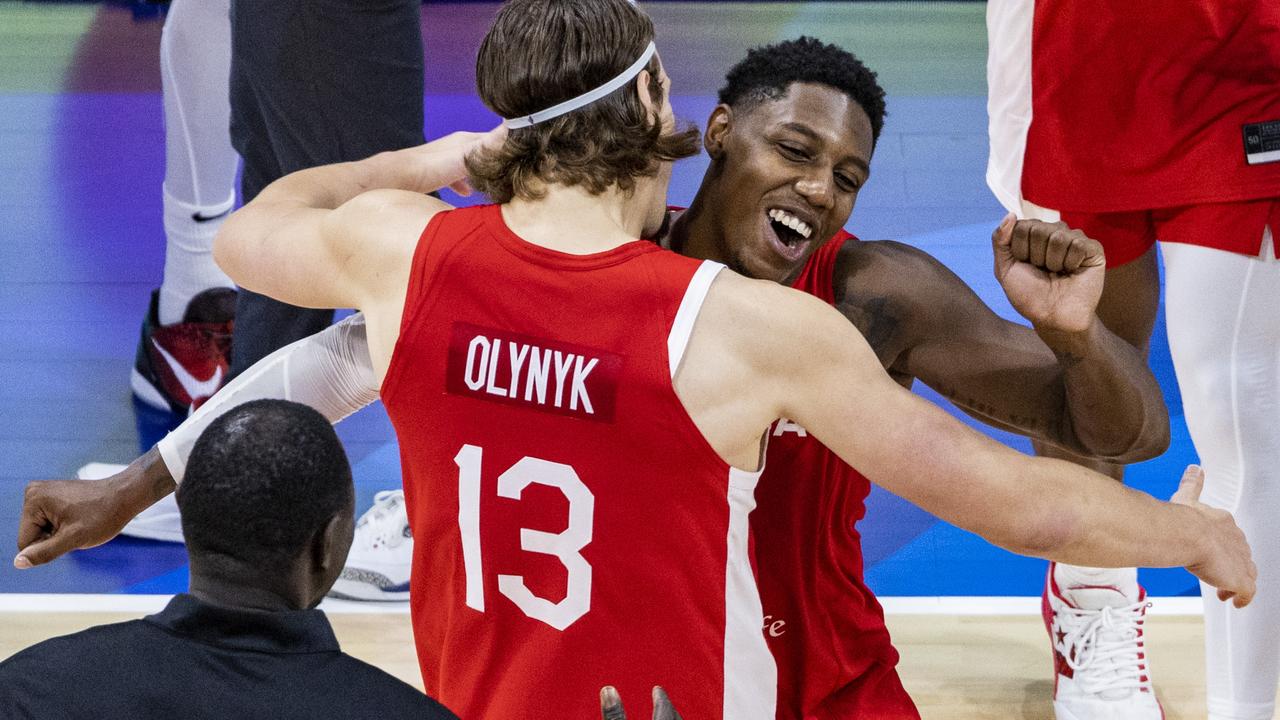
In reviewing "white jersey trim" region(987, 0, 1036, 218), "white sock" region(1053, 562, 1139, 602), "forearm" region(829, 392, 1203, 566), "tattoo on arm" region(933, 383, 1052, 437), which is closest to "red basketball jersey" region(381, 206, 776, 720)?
"forearm" region(829, 392, 1203, 566)

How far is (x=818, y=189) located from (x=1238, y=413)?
102 cm

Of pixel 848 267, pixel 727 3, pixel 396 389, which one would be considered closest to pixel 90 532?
pixel 396 389

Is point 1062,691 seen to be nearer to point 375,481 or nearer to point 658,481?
point 658,481

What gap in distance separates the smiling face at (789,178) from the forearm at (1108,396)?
40 centimetres

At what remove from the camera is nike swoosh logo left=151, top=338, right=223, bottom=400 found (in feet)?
15.5

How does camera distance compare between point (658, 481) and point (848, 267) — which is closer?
point (658, 481)

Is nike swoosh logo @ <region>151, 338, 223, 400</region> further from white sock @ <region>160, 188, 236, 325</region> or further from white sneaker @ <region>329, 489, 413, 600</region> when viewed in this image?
white sneaker @ <region>329, 489, 413, 600</region>

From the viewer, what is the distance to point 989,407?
2.57 m

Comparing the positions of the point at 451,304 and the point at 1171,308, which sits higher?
the point at 451,304

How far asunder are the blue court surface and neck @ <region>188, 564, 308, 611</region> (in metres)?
2.49

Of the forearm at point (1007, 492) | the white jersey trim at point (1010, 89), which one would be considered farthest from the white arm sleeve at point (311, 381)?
the white jersey trim at point (1010, 89)

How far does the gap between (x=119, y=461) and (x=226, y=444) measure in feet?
9.99

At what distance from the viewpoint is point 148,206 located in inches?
253

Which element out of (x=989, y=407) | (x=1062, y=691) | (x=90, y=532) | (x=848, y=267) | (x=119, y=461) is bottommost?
(x=119, y=461)
